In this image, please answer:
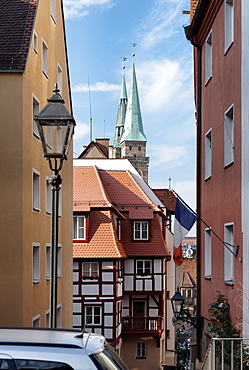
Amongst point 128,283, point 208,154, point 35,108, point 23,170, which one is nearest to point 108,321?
point 128,283

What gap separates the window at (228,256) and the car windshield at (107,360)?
8462 mm

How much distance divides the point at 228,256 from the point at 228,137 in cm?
236

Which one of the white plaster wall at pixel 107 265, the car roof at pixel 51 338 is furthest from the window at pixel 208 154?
the white plaster wall at pixel 107 265

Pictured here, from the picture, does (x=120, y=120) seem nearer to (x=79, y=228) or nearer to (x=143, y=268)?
(x=143, y=268)

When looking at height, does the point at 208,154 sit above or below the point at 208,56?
below

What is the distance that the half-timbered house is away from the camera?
109 feet

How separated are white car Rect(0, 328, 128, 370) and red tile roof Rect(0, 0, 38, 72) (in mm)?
15330

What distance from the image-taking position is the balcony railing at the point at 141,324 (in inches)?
1428

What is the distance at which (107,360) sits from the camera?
167 inches

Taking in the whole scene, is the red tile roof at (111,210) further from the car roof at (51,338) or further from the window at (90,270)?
the car roof at (51,338)

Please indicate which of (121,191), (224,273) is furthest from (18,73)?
(121,191)

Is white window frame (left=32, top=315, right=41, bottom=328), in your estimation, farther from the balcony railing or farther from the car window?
the car window

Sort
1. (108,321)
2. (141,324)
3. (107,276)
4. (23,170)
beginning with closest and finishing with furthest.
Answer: (23,170), (108,321), (107,276), (141,324)

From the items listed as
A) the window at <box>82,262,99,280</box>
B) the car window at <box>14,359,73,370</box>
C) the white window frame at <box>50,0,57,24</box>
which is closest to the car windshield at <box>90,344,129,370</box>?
the car window at <box>14,359,73,370</box>
